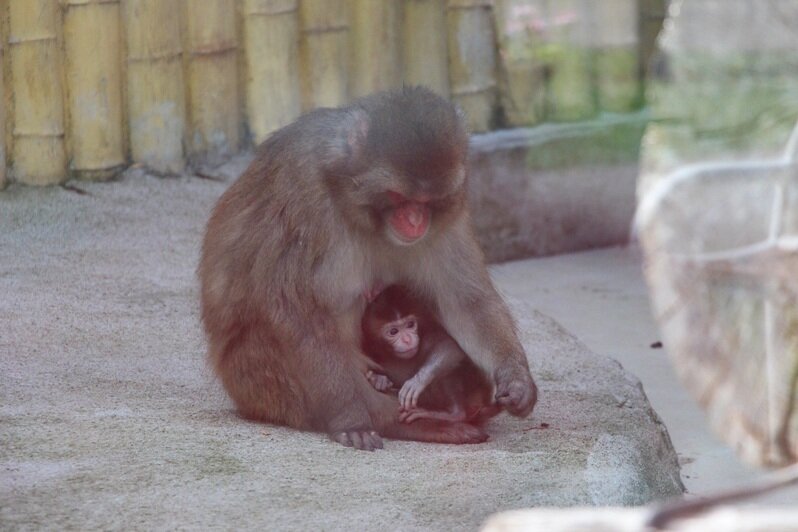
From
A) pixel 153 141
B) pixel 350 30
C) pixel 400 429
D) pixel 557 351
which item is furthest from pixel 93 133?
pixel 400 429

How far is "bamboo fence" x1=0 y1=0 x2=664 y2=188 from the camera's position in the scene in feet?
24.7

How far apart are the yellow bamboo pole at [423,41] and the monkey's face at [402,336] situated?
353 cm

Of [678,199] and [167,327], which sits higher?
[678,199]

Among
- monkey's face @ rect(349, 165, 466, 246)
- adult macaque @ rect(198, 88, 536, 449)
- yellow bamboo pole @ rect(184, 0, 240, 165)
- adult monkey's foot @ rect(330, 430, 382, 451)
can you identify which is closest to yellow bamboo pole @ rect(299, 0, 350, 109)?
yellow bamboo pole @ rect(184, 0, 240, 165)

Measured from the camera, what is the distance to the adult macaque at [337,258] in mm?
4922

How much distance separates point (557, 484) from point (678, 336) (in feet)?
2.93

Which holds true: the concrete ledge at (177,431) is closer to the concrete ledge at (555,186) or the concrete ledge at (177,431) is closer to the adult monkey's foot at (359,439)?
the adult monkey's foot at (359,439)

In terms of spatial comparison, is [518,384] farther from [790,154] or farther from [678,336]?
[790,154]

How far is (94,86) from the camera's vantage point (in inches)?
301

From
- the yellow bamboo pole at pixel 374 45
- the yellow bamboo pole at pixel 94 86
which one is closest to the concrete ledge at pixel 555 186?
the yellow bamboo pole at pixel 374 45

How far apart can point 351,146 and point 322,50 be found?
332cm

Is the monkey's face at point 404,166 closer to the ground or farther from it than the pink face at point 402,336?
farther from it

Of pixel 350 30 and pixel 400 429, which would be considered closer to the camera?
pixel 400 429

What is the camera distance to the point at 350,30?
829 centimetres
